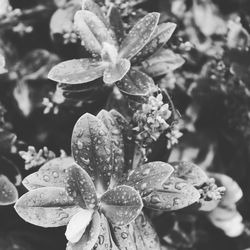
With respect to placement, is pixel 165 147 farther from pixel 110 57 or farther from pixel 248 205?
pixel 248 205

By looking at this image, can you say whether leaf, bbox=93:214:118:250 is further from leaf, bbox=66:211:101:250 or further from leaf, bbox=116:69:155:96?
leaf, bbox=116:69:155:96

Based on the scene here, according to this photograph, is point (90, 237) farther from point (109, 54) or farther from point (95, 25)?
point (95, 25)

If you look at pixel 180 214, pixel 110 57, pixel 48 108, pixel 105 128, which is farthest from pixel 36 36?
pixel 180 214

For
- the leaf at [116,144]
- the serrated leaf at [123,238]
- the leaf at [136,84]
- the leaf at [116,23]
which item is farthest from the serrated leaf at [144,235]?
the leaf at [116,23]

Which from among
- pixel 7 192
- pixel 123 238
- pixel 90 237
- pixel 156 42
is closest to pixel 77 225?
pixel 90 237

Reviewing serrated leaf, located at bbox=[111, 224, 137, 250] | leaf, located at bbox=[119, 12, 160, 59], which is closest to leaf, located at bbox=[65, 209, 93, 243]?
serrated leaf, located at bbox=[111, 224, 137, 250]

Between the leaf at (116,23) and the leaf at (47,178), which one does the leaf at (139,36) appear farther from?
the leaf at (47,178)
